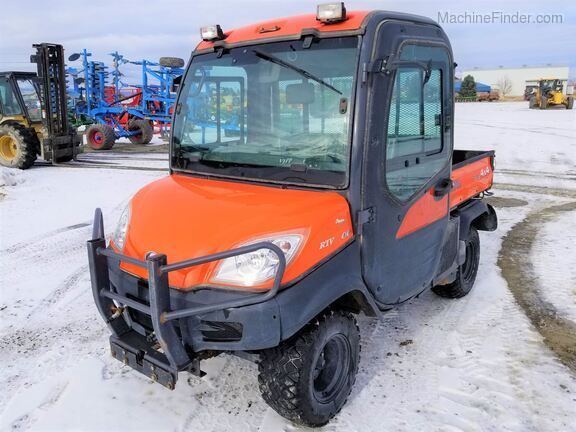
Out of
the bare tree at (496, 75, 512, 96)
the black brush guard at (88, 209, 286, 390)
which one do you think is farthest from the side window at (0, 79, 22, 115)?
the bare tree at (496, 75, 512, 96)

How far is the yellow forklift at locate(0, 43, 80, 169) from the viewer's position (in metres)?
12.0

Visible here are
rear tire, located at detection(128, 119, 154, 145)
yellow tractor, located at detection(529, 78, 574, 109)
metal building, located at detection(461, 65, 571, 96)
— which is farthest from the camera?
metal building, located at detection(461, 65, 571, 96)

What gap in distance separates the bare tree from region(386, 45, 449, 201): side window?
321 feet

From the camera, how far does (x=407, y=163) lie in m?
3.07

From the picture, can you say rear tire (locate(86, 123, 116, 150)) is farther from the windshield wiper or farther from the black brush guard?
the windshield wiper

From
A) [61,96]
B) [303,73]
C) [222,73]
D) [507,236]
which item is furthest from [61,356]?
[61,96]

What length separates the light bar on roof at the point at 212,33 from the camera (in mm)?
3188

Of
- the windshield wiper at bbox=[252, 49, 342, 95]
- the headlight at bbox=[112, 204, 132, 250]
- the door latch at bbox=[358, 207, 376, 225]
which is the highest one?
the windshield wiper at bbox=[252, 49, 342, 95]

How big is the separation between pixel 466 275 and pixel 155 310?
320 cm

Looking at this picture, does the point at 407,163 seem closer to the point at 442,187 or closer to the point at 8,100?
the point at 442,187

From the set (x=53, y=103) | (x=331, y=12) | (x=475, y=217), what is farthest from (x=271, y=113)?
(x=53, y=103)

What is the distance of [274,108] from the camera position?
9.77 ft

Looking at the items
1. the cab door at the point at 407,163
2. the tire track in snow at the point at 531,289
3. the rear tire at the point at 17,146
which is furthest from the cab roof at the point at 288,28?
the rear tire at the point at 17,146

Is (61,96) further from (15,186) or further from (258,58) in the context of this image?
(258,58)
